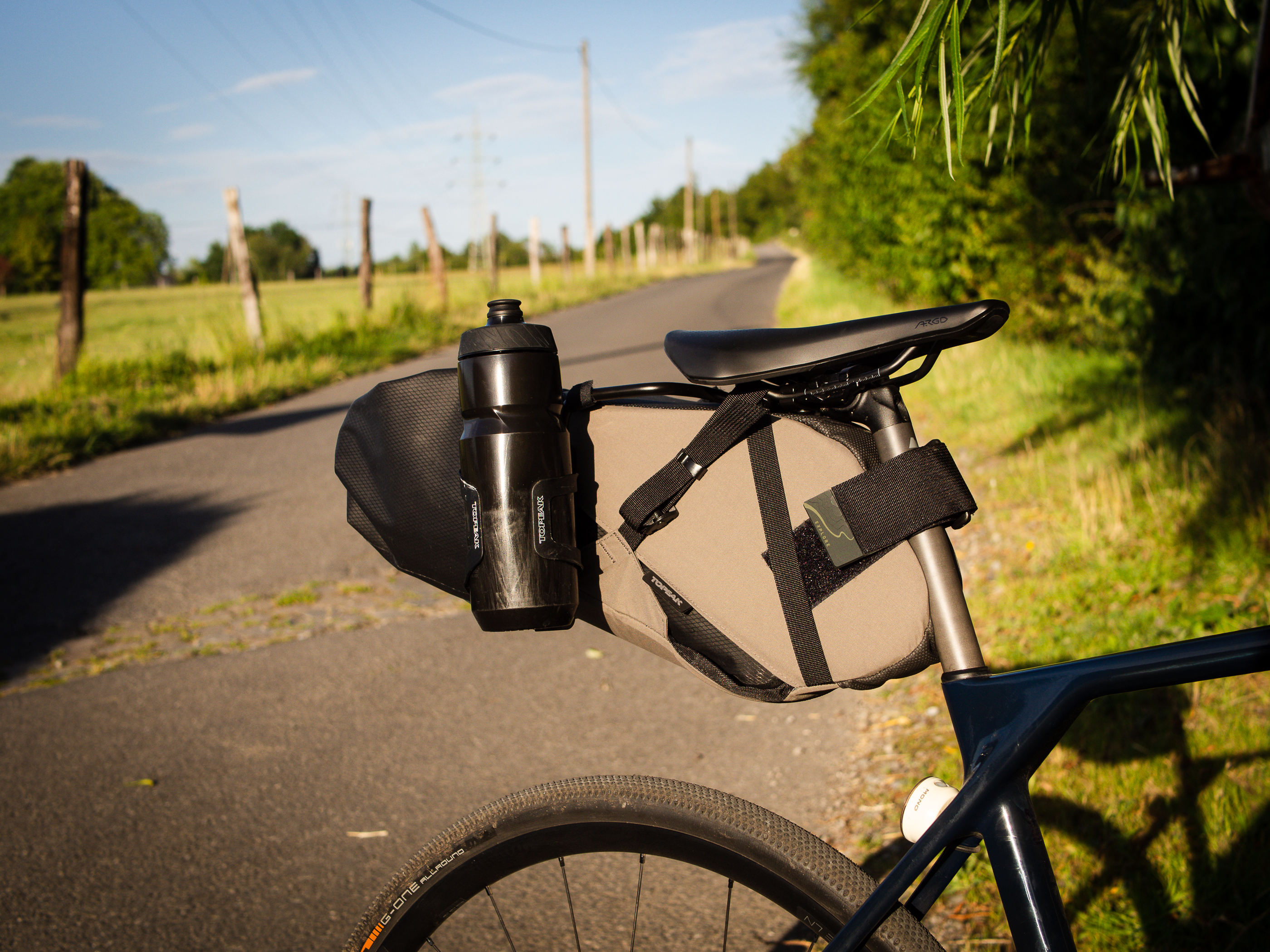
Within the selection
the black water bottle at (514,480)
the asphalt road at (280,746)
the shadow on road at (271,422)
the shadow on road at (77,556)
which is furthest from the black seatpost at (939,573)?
the shadow on road at (271,422)

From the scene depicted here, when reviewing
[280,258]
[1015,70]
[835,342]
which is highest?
[280,258]

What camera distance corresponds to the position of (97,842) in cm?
259

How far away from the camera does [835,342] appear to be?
3.54ft

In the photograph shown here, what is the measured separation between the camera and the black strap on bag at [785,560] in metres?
1.17

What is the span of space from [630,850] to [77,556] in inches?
199

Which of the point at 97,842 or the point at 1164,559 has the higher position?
the point at 1164,559

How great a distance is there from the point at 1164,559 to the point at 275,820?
3.54 metres

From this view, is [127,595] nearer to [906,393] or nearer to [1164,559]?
[1164,559]

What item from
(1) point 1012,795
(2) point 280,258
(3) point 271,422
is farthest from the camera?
(2) point 280,258

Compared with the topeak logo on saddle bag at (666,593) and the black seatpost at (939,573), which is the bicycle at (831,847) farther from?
the topeak logo on saddle bag at (666,593)

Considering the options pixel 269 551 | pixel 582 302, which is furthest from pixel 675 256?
Result: pixel 269 551

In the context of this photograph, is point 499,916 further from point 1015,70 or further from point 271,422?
→ point 271,422

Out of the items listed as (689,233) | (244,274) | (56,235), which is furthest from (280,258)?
(244,274)

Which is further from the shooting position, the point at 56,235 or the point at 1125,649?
the point at 56,235
